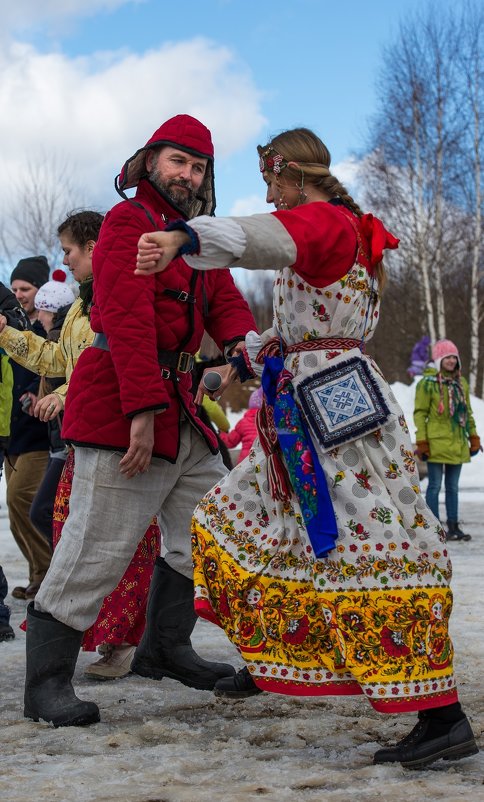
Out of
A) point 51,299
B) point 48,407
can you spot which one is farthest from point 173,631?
point 51,299

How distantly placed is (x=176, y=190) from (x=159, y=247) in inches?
43.0

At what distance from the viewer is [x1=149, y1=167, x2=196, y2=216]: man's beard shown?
346 centimetres

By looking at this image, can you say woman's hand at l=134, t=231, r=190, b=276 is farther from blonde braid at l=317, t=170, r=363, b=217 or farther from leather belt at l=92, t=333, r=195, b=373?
leather belt at l=92, t=333, r=195, b=373

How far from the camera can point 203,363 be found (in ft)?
12.8

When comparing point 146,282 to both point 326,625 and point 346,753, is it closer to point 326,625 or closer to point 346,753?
point 326,625

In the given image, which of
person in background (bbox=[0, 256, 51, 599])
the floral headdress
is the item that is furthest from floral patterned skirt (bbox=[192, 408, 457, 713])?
person in background (bbox=[0, 256, 51, 599])

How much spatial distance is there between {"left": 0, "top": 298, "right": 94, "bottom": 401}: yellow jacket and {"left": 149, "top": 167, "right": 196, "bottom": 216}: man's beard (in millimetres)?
901

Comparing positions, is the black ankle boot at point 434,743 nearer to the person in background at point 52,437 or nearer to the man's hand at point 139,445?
the man's hand at point 139,445

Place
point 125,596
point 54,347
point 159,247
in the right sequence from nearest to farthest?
point 159,247 → point 125,596 → point 54,347

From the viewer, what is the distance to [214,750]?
2.89m

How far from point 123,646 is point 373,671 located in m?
1.61

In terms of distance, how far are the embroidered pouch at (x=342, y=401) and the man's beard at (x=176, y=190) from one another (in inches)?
38.1

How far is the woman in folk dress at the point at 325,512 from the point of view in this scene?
264 centimetres

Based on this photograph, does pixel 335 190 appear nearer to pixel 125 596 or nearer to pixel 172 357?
pixel 172 357
